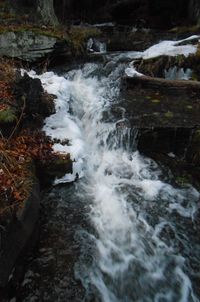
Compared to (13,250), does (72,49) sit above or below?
above

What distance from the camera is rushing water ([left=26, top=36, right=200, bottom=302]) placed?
4348mm

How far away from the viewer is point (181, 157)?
6848 millimetres

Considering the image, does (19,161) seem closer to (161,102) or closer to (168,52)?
(161,102)

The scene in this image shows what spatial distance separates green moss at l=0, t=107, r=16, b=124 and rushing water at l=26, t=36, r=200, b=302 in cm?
109

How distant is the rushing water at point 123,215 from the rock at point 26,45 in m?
2.64

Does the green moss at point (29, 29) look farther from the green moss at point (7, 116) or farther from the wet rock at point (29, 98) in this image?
the green moss at point (7, 116)

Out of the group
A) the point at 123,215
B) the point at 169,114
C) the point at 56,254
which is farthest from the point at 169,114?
the point at 56,254

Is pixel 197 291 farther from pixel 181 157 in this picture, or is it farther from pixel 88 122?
pixel 88 122

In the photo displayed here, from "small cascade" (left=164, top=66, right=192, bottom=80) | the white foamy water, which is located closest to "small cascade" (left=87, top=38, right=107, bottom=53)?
the white foamy water

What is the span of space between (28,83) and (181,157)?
3.75 metres

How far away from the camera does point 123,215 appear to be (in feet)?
18.0

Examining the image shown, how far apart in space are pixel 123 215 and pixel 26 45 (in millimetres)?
7600

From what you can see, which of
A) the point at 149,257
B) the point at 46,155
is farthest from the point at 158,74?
the point at 149,257

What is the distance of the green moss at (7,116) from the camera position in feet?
19.3
